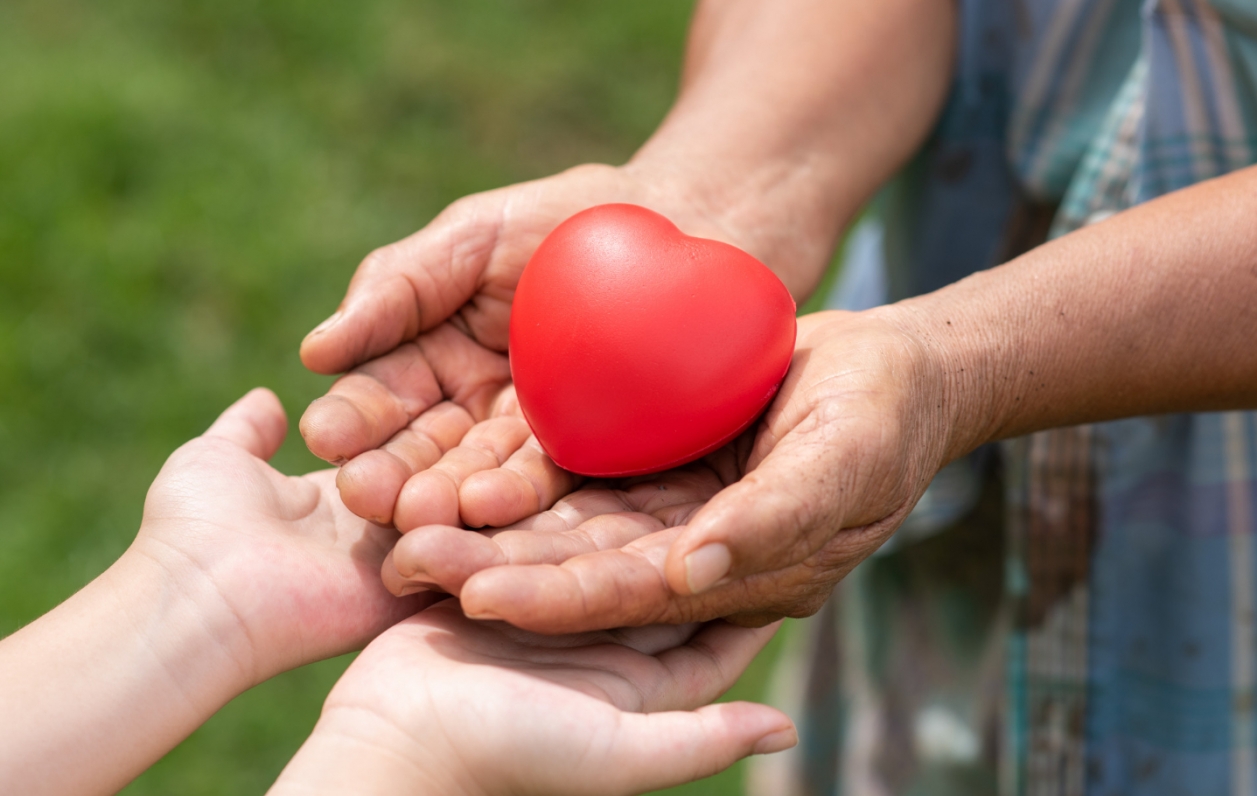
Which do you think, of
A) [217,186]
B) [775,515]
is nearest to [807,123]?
[775,515]

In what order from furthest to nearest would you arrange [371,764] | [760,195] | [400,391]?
[760,195] < [400,391] < [371,764]

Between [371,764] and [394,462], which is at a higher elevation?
[394,462]

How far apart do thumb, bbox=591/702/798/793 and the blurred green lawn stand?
2174 millimetres

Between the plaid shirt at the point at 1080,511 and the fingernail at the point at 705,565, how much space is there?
1171 mm

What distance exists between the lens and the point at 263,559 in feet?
6.82

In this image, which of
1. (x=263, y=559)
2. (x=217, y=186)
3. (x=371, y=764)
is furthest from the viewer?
(x=217, y=186)

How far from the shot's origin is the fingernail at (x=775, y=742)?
181 centimetres

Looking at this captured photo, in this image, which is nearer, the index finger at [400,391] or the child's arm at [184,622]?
the child's arm at [184,622]

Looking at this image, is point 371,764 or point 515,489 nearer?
point 371,764

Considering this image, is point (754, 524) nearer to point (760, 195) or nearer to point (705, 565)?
point (705, 565)

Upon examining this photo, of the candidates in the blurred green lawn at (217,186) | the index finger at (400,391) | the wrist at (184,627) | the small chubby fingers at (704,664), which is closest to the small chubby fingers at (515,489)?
the index finger at (400,391)

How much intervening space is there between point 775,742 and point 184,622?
1088mm

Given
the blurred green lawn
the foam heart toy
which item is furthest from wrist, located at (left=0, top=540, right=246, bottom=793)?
the blurred green lawn

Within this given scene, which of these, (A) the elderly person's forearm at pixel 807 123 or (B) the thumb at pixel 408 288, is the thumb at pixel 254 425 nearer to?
(B) the thumb at pixel 408 288
